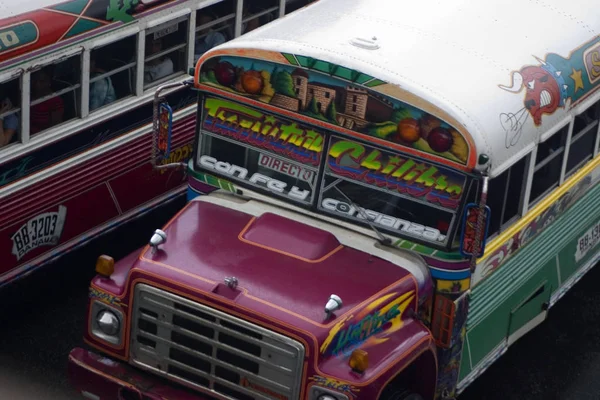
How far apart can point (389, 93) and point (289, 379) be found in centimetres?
180

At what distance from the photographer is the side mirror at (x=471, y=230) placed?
7254 mm

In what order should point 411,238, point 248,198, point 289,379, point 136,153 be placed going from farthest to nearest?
point 136,153 < point 248,198 < point 411,238 < point 289,379

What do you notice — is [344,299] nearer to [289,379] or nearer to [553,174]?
[289,379]

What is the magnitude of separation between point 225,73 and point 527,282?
2595 mm

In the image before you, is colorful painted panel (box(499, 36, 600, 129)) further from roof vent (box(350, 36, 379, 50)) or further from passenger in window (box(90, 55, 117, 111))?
passenger in window (box(90, 55, 117, 111))

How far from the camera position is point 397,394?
24.8 ft

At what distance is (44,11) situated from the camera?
8.95m

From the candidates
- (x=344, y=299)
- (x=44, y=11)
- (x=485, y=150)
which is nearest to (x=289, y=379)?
(x=344, y=299)

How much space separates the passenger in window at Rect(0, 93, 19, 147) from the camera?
893cm

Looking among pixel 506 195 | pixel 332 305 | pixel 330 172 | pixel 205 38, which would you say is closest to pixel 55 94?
pixel 205 38

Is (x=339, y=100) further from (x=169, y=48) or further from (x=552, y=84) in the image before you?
(x=169, y=48)

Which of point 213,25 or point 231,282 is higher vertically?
point 213,25

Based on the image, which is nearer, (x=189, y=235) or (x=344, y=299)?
(x=344, y=299)

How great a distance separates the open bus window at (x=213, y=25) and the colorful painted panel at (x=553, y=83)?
3405 mm
